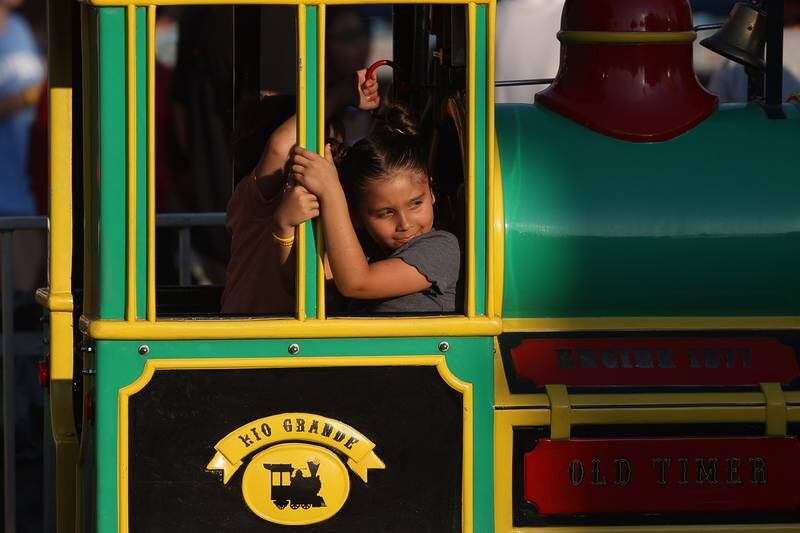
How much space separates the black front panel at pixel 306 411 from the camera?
274cm

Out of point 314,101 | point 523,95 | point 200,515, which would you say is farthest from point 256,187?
point 523,95

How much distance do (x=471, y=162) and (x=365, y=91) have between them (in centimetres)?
35

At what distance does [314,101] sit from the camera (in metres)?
2.70

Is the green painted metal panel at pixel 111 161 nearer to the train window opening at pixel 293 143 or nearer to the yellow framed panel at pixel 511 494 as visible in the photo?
the train window opening at pixel 293 143

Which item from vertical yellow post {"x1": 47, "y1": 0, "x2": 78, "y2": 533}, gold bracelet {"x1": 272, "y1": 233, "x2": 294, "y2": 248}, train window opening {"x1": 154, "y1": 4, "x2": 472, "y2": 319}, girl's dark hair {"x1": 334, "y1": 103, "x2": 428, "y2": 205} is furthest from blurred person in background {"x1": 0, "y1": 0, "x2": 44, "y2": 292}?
gold bracelet {"x1": 272, "y1": 233, "x2": 294, "y2": 248}

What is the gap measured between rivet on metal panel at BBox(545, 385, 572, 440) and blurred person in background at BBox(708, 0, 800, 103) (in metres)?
1.70

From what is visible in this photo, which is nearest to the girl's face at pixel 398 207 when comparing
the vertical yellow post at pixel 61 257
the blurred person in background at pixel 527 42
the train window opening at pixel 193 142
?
the vertical yellow post at pixel 61 257

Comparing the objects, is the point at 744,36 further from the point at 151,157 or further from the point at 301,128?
the point at 151,157

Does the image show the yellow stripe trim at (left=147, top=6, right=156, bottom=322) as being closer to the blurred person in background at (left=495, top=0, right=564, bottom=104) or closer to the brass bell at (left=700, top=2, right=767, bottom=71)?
the brass bell at (left=700, top=2, right=767, bottom=71)

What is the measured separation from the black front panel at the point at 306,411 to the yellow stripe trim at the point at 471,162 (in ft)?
0.60

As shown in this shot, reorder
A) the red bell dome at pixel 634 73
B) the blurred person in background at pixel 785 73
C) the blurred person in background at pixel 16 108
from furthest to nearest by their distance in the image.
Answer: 1. the blurred person in background at pixel 16 108
2. the blurred person in background at pixel 785 73
3. the red bell dome at pixel 634 73

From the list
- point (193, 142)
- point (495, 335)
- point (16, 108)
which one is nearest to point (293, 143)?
point (495, 335)

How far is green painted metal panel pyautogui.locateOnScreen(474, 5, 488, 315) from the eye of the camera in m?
2.72

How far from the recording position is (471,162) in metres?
2.74
